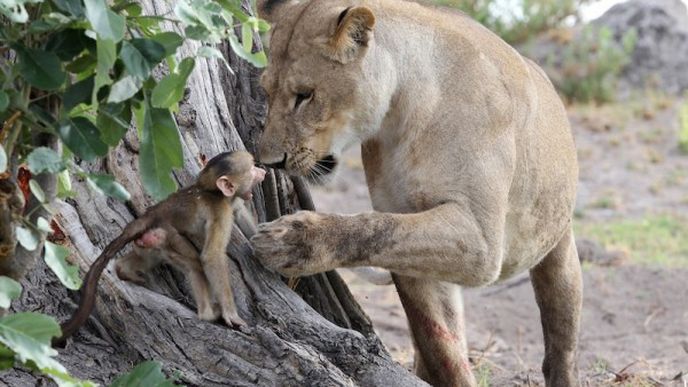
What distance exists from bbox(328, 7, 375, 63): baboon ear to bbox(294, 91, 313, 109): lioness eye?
0.17 meters

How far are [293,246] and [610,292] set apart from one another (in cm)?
537

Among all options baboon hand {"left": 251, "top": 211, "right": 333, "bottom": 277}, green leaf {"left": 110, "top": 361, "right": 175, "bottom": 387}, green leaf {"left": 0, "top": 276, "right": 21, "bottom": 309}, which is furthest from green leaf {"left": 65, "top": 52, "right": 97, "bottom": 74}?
baboon hand {"left": 251, "top": 211, "right": 333, "bottom": 277}

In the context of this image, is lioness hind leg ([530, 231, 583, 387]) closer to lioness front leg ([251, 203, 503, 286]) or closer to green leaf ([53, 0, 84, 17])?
lioness front leg ([251, 203, 503, 286])

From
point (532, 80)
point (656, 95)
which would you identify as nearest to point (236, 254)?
point (532, 80)

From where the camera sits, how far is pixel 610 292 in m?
9.46

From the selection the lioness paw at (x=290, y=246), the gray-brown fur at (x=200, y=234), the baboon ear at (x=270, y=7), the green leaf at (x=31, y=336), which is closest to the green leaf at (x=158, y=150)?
the green leaf at (x=31, y=336)

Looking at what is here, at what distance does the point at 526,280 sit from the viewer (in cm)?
970

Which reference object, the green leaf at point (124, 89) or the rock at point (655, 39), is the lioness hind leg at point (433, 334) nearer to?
the green leaf at point (124, 89)

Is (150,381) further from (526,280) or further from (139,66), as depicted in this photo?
(526,280)

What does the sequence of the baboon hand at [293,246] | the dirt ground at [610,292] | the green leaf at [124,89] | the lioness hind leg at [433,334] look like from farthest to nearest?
the dirt ground at [610,292] → the lioness hind leg at [433,334] → the baboon hand at [293,246] → the green leaf at [124,89]

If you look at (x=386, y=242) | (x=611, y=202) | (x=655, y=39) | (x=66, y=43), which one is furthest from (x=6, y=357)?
(x=655, y=39)

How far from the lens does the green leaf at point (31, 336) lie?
9.89 ft

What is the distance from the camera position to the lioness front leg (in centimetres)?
459

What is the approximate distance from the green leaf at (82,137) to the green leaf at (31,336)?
0.43 meters
